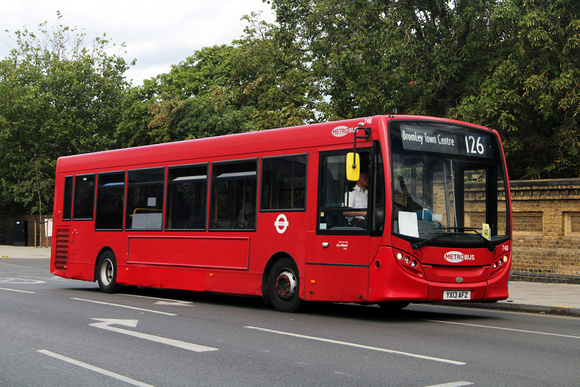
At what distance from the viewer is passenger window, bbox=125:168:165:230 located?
15586 millimetres

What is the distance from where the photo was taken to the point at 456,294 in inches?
448

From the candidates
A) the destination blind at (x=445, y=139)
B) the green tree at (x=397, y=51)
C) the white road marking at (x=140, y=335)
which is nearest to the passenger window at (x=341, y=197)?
the destination blind at (x=445, y=139)

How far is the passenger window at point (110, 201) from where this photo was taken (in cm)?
1675

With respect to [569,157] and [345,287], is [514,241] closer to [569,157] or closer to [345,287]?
[569,157]

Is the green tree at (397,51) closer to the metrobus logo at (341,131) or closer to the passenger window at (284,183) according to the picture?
the passenger window at (284,183)

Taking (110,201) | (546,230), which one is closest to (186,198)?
(110,201)

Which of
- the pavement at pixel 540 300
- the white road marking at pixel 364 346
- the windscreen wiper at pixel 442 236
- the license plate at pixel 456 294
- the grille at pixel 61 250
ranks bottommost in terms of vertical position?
the white road marking at pixel 364 346

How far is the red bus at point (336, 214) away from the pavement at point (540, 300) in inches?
72.4

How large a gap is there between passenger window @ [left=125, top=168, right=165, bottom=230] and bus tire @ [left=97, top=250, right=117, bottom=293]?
1.06m

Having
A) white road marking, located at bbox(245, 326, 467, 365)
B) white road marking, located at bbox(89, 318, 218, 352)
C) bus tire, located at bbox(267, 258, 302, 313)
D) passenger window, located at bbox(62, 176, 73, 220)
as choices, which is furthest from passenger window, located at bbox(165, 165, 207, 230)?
white road marking, located at bbox(245, 326, 467, 365)

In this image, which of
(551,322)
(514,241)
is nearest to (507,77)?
(514,241)

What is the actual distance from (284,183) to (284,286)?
1.80m

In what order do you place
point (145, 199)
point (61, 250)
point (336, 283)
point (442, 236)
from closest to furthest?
1. point (442, 236)
2. point (336, 283)
3. point (145, 199)
4. point (61, 250)

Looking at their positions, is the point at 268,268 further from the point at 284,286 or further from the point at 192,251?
the point at 192,251
